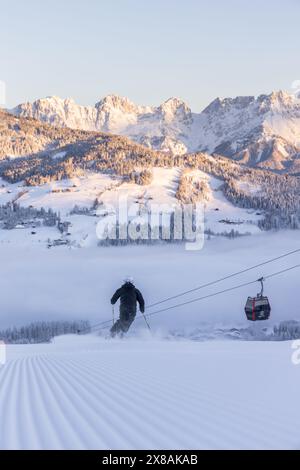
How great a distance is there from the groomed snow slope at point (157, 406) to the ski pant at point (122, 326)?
1392 centimetres

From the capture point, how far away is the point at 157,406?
805cm

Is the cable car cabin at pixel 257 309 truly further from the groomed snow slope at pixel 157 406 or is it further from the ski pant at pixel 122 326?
the groomed snow slope at pixel 157 406

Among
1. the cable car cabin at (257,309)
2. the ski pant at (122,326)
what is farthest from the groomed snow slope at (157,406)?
the cable car cabin at (257,309)

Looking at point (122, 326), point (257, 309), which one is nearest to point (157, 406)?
point (122, 326)

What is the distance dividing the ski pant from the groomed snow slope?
13.9 metres

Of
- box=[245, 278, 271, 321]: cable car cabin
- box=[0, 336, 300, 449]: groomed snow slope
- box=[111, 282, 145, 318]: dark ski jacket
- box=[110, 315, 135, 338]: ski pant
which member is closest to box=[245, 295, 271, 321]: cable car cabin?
box=[245, 278, 271, 321]: cable car cabin

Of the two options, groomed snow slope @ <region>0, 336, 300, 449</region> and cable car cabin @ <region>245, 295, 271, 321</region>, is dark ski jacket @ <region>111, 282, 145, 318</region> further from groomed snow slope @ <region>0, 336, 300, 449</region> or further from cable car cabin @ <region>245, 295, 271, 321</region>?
cable car cabin @ <region>245, 295, 271, 321</region>

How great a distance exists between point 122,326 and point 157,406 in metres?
19.6

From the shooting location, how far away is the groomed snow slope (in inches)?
250

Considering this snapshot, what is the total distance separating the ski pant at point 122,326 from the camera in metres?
27.1

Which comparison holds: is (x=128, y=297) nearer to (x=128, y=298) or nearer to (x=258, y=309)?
(x=128, y=298)

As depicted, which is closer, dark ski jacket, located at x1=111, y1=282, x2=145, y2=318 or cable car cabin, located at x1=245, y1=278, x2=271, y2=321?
dark ski jacket, located at x1=111, y1=282, x2=145, y2=318
